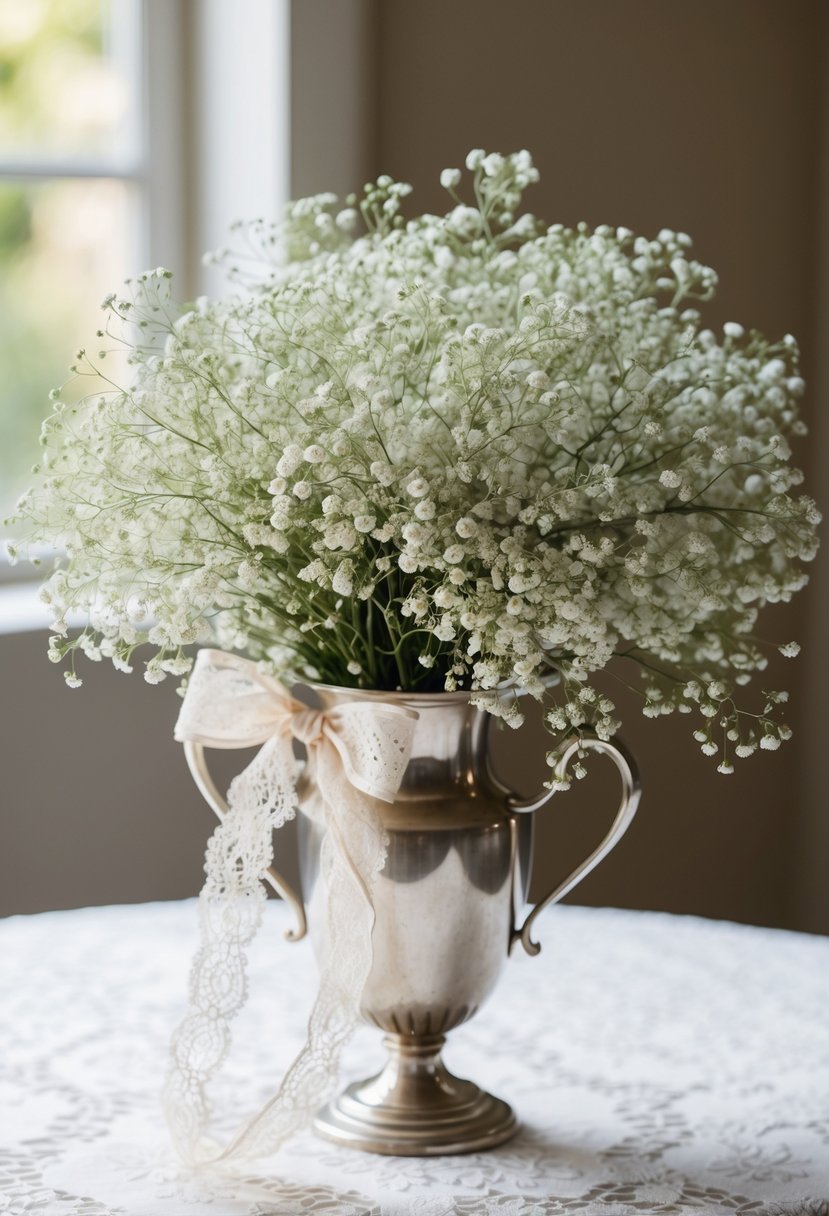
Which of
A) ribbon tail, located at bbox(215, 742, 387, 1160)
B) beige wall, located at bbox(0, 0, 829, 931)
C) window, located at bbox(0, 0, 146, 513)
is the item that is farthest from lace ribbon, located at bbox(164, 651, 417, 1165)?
window, located at bbox(0, 0, 146, 513)

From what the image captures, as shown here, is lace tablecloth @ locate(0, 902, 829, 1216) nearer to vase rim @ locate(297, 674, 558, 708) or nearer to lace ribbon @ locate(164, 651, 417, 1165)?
lace ribbon @ locate(164, 651, 417, 1165)

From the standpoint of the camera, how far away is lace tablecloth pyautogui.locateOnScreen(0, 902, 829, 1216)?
40.1 inches

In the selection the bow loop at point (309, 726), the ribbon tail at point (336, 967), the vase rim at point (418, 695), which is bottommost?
the ribbon tail at point (336, 967)

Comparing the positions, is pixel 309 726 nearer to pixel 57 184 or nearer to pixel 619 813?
pixel 619 813

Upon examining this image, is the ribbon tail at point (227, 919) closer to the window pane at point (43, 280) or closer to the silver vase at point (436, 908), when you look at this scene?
the silver vase at point (436, 908)

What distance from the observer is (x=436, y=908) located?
3.49 ft

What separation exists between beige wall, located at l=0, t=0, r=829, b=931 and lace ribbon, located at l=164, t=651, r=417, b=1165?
3.49ft

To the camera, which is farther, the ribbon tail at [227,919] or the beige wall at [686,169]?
the beige wall at [686,169]

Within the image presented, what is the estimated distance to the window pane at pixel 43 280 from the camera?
7.79 ft

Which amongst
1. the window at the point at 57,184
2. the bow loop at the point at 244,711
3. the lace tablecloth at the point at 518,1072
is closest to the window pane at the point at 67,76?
the window at the point at 57,184

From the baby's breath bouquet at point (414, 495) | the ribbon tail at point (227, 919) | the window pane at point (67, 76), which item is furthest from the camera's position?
the window pane at point (67, 76)

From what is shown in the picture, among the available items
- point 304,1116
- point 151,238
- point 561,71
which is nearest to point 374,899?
point 304,1116

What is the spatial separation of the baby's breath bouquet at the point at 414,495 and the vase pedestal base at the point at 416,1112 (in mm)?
289

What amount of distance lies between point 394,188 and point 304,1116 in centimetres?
73
